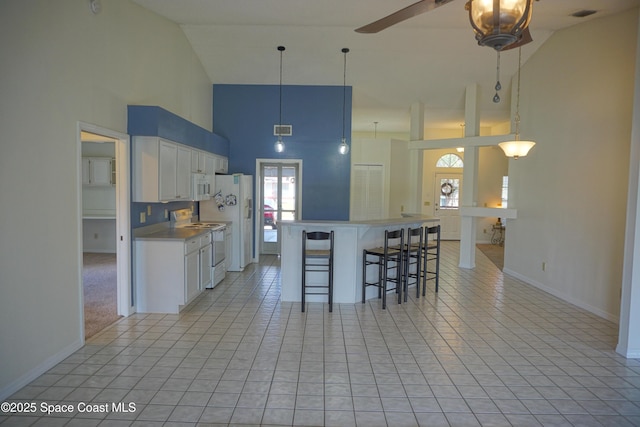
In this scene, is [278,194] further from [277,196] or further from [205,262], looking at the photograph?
[205,262]

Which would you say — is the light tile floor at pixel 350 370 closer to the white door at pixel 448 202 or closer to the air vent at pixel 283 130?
the air vent at pixel 283 130

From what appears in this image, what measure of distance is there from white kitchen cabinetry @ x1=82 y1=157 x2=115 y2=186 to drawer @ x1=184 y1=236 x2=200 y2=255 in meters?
3.87

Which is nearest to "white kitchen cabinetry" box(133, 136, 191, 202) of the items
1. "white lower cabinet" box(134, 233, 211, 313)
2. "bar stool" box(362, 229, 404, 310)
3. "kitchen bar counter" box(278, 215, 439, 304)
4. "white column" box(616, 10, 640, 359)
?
"white lower cabinet" box(134, 233, 211, 313)

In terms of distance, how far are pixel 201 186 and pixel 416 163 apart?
16.2 ft

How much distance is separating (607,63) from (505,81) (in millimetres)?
2396

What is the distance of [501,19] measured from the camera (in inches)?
71.0

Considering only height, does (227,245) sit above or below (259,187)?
below

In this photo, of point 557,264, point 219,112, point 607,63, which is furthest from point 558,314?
point 219,112

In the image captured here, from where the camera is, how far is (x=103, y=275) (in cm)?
629

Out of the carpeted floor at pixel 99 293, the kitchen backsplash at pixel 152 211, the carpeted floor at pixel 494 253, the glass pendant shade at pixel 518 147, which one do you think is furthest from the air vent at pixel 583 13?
the carpeted floor at pixel 99 293

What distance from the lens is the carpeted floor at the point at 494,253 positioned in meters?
8.07

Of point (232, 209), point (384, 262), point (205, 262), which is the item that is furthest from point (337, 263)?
point (232, 209)

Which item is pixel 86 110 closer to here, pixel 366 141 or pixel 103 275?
pixel 103 275

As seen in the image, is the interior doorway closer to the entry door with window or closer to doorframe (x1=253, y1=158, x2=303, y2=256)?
the entry door with window
